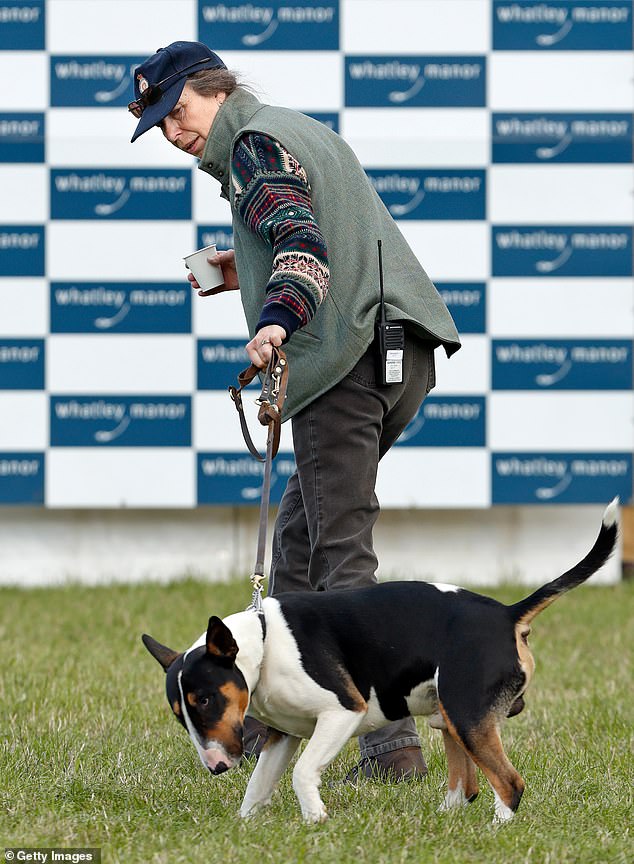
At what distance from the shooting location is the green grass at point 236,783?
2273mm

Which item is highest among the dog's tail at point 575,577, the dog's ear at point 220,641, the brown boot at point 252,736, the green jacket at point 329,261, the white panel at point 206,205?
the white panel at point 206,205

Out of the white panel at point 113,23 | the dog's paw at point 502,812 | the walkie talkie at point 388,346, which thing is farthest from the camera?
the white panel at point 113,23

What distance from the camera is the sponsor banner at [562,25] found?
5.92m

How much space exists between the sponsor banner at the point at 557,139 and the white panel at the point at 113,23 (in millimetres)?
1613

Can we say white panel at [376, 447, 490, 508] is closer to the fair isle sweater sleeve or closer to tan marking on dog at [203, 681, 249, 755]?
the fair isle sweater sleeve

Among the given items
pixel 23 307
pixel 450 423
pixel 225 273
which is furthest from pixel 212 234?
pixel 225 273

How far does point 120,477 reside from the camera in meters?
5.89

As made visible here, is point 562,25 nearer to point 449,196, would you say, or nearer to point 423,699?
point 449,196

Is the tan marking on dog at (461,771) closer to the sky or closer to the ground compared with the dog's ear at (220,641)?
closer to the ground

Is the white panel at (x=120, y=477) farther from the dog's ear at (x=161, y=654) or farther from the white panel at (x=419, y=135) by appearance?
the dog's ear at (x=161, y=654)

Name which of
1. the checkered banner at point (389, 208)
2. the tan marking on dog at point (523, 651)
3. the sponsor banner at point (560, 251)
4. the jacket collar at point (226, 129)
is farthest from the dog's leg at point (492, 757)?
the sponsor banner at point (560, 251)

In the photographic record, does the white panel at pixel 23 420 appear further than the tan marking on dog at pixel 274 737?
Yes

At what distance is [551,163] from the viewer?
596cm

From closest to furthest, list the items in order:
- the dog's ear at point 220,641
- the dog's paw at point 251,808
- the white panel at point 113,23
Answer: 1. the dog's ear at point 220,641
2. the dog's paw at point 251,808
3. the white panel at point 113,23
